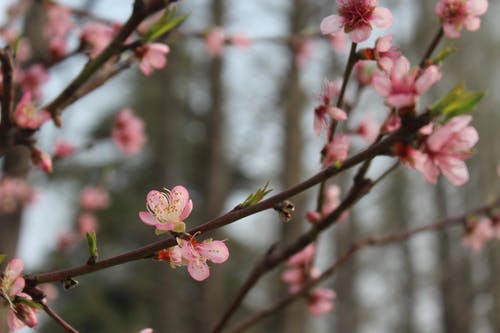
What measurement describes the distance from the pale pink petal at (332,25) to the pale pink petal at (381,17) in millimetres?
61

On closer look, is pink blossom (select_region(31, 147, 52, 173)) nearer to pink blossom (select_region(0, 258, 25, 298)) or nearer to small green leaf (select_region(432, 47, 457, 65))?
pink blossom (select_region(0, 258, 25, 298))

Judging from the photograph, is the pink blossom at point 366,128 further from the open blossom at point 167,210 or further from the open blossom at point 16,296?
the open blossom at point 16,296

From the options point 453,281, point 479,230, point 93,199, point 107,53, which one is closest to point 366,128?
point 479,230

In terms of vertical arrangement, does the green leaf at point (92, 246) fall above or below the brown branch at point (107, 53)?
below

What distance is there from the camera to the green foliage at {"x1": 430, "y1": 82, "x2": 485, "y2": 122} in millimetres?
796

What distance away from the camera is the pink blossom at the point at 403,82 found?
0.81 meters

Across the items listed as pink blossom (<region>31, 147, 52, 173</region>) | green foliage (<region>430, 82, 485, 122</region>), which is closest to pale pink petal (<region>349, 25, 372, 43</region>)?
green foliage (<region>430, 82, 485, 122</region>)

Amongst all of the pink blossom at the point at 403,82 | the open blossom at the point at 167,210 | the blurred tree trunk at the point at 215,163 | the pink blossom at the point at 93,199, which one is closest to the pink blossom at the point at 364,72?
the pink blossom at the point at 403,82

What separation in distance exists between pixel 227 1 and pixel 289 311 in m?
4.55

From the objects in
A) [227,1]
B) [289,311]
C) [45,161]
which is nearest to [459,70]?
[227,1]

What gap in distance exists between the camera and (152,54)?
1267mm

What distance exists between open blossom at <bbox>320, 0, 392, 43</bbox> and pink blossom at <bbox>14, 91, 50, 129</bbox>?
67 centimetres

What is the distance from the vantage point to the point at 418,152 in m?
0.80

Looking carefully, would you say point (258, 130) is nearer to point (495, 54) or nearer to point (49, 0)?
point (495, 54)
